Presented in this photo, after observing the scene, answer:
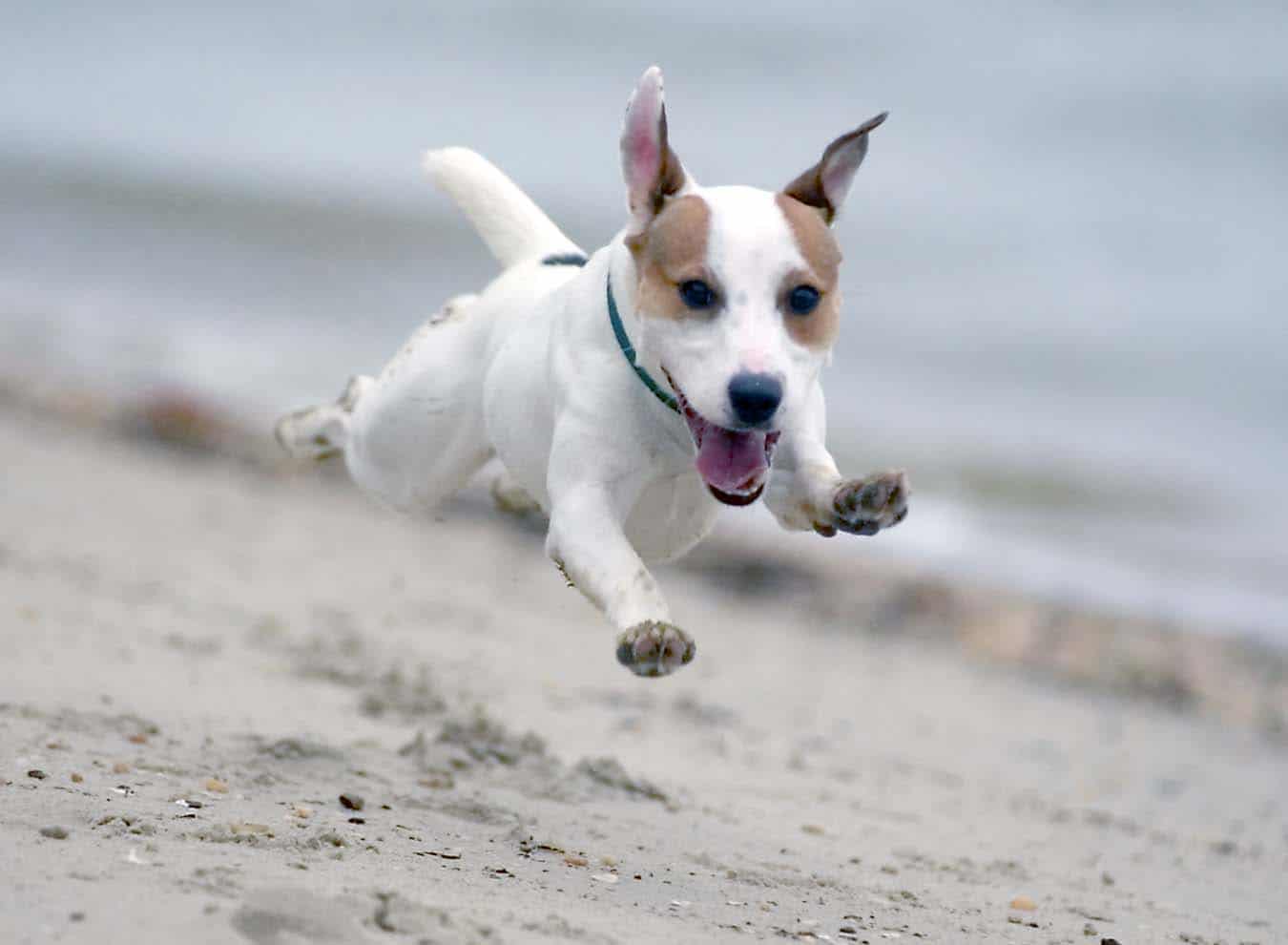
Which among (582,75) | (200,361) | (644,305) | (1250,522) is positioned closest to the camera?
(644,305)

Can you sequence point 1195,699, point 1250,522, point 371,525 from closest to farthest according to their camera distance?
point 1195,699 < point 371,525 < point 1250,522

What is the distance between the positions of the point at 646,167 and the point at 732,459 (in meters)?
0.63

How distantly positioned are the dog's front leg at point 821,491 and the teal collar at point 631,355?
10.6 inches

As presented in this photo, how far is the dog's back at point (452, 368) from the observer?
16.8 feet

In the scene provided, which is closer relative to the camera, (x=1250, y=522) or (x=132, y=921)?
(x=132, y=921)

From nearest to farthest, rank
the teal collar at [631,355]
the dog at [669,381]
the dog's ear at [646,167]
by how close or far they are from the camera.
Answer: the dog at [669,381] < the dog's ear at [646,167] < the teal collar at [631,355]

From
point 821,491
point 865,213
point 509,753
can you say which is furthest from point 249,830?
point 865,213

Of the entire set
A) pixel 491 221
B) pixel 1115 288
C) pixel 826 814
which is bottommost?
pixel 826 814

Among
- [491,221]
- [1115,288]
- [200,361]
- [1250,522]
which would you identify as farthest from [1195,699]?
[1115,288]

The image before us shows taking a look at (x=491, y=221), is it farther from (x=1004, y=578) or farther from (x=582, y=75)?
(x=582, y=75)

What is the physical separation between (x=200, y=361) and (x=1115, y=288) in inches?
319

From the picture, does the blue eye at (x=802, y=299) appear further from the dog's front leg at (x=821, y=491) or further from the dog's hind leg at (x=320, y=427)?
the dog's hind leg at (x=320, y=427)

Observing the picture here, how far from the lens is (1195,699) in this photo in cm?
846

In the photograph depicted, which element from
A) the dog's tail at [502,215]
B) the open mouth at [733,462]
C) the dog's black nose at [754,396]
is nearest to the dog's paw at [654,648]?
the open mouth at [733,462]
